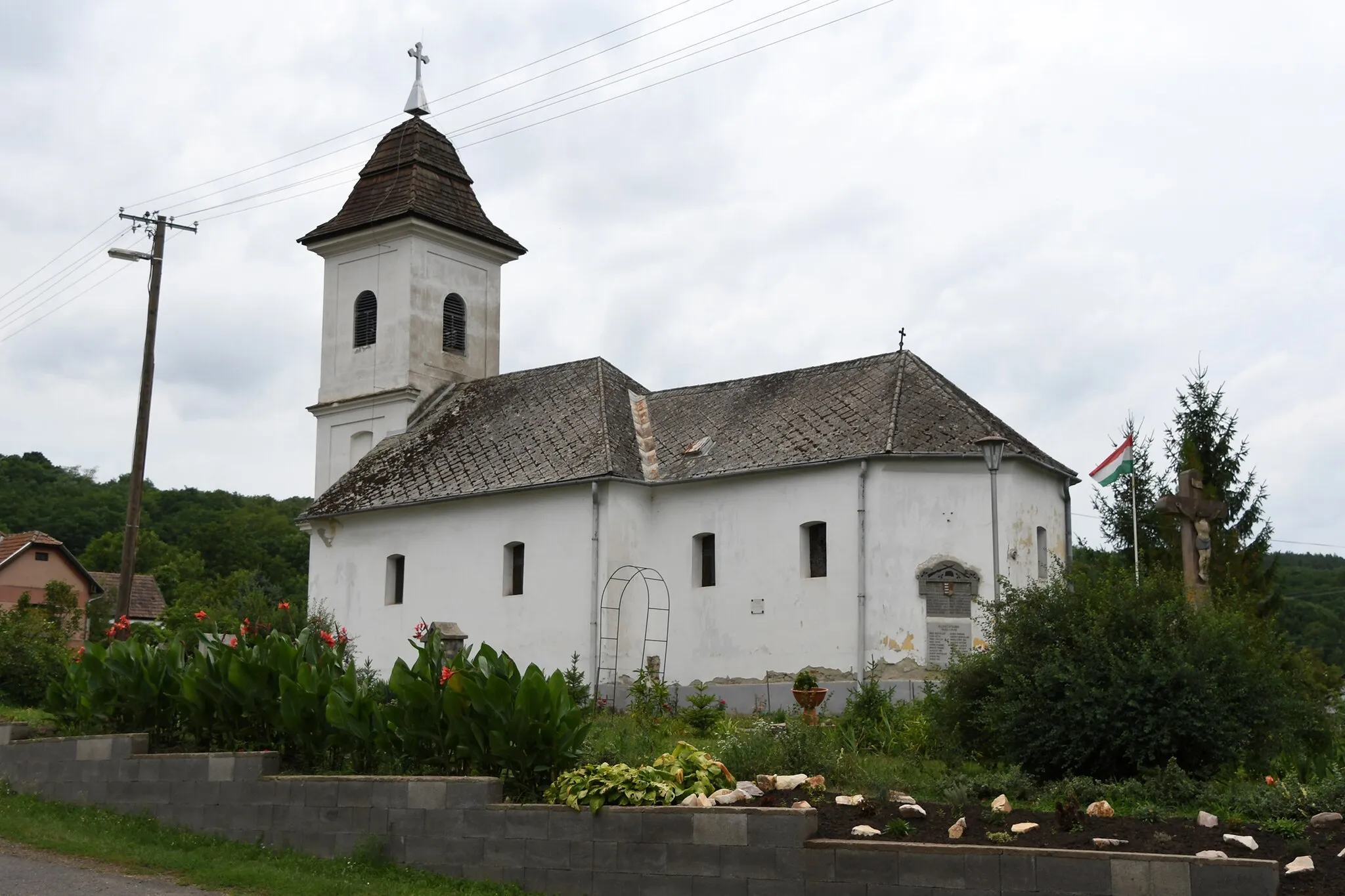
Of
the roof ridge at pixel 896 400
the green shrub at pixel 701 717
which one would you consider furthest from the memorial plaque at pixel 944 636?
the green shrub at pixel 701 717

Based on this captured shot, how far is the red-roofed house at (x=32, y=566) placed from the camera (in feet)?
195

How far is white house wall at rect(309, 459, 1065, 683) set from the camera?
88.0 feet

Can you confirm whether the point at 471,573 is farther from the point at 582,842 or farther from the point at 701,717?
the point at 582,842

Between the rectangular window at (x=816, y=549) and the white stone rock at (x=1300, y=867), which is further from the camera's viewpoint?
the rectangular window at (x=816, y=549)

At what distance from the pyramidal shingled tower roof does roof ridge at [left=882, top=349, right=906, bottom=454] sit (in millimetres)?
13689

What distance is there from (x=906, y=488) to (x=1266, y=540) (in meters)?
13.3

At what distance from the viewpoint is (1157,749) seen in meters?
12.9

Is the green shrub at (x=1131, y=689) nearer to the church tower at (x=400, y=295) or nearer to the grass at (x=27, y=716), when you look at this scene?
the grass at (x=27, y=716)

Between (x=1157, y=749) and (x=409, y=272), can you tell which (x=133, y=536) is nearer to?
(x=409, y=272)

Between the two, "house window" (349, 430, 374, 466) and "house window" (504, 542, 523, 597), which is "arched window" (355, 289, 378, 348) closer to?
"house window" (349, 430, 374, 466)

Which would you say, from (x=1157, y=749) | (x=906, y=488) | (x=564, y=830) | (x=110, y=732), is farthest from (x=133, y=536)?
(x=1157, y=749)

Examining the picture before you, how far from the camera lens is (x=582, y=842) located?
11727mm

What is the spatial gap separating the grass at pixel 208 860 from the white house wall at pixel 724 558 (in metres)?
14.2

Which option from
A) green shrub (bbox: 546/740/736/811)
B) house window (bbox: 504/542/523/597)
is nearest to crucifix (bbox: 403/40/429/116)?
house window (bbox: 504/542/523/597)
